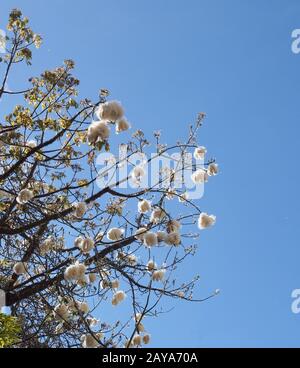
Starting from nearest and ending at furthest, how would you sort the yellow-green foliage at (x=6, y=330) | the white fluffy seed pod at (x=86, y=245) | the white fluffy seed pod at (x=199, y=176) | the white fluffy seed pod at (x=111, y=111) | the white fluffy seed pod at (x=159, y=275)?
the yellow-green foliage at (x=6, y=330), the white fluffy seed pod at (x=111, y=111), the white fluffy seed pod at (x=86, y=245), the white fluffy seed pod at (x=159, y=275), the white fluffy seed pod at (x=199, y=176)

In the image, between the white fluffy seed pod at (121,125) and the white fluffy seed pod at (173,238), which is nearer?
the white fluffy seed pod at (121,125)

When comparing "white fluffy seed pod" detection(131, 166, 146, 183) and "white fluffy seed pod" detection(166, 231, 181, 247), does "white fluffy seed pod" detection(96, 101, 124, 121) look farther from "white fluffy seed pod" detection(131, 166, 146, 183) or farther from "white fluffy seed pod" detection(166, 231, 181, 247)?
"white fluffy seed pod" detection(166, 231, 181, 247)

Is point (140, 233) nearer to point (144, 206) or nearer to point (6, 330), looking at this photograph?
point (144, 206)

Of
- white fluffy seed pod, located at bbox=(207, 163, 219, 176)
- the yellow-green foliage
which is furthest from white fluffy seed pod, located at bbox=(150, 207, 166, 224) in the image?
the yellow-green foliage

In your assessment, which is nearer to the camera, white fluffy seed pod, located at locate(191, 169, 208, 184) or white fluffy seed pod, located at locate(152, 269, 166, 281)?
white fluffy seed pod, located at locate(152, 269, 166, 281)

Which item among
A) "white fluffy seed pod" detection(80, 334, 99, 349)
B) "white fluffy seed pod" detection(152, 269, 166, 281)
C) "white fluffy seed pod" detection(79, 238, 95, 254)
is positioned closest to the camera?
"white fluffy seed pod" detection(80, 334, 99, 349)

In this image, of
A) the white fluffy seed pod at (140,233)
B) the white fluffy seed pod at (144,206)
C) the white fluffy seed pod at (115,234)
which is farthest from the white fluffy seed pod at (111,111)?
the white fluffy seed pod at (115,234)

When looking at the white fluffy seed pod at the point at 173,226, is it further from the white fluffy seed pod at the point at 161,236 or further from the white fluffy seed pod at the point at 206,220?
the white fluffy seed pod at the point at 206,220

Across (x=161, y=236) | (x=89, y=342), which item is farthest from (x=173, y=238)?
(x=89, y=342)

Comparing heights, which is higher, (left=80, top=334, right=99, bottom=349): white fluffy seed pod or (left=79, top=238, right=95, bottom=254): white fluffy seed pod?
(left=79, top=238, right=95, bottom=254): white fluffy seed pod

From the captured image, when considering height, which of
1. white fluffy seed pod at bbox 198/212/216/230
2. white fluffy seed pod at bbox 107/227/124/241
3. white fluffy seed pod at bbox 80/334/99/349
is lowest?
white fluffy seed pod at bbox 80/334/99/349
